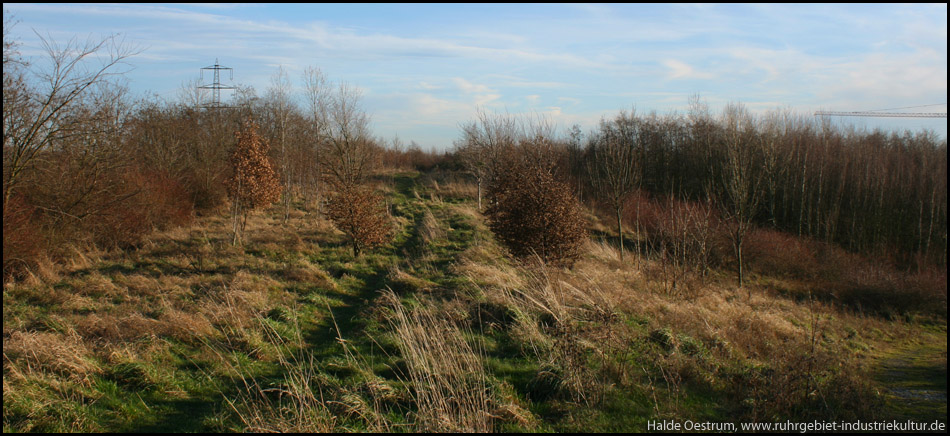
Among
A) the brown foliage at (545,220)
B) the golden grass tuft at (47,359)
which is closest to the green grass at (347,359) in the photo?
the golden grass tuft at (47,359)

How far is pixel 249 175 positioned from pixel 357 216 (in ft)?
13.8

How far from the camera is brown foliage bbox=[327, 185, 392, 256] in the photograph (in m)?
14.7

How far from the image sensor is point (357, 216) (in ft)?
48.1

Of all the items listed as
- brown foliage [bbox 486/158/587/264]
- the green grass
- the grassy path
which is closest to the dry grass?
the green grass

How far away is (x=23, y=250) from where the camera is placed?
36.3 feet

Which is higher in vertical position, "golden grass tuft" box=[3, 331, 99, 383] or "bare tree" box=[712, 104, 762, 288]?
"bare tree" box=[712, 104, 762, 288]

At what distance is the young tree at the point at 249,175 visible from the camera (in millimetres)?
15784

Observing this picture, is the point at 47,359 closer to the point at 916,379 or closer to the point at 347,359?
the point at 347,359

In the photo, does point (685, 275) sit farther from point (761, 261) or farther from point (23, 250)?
point (23, 250)

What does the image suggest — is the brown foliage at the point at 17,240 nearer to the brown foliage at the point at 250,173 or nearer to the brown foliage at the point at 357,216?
the brown foliage at the point at 250,173

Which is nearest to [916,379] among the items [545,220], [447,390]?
[545,220]

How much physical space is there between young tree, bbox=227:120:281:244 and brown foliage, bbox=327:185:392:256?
299cm

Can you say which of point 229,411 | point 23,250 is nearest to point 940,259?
point 229,411

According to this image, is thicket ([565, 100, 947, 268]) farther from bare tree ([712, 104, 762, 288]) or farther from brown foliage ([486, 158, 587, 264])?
brown foliage ([486, 158, 587, 264])
